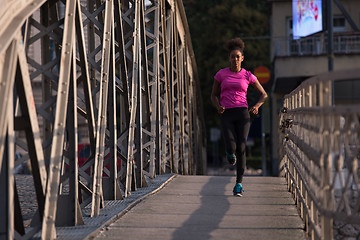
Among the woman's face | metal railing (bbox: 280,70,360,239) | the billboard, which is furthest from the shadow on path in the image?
the billboard

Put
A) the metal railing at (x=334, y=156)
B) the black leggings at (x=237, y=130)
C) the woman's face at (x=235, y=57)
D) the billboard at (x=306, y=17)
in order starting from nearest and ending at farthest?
1. the metal railing at (x=334, y=156)
2. the woman's face at (x=235, y=57)
3. the black leggings at (x=237, y=130)
4. the billboard at (x=306, y=17)

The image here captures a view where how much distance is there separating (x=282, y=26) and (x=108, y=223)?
3144cm

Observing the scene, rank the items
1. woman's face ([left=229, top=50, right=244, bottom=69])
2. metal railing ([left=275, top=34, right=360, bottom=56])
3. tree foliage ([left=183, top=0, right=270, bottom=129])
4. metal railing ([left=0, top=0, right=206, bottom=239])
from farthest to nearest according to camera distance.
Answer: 1. tree foliage ([left=183, top=0, right=270, bottom=129])
2. metal railing ([left=275, top=34, right=360, bottom=56])
3. woman's face ([left=229, top=50, right=244, bottom=69])
4. metal railing ([left=0, top=0, right=206, bottom=239])

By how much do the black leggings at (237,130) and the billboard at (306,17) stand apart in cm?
2408

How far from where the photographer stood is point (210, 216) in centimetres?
705

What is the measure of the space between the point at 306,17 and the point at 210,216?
2661 cm

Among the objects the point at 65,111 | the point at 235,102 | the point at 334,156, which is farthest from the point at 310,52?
the point at 334,156

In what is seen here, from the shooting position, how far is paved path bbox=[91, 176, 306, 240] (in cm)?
609

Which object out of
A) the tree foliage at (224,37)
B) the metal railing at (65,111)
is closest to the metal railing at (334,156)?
the metal railing at (65,111)

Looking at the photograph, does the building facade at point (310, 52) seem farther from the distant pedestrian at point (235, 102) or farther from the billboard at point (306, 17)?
the distant pedestrian at point (235, 102)

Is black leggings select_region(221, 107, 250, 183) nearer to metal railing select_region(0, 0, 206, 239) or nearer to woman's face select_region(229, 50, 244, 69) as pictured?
woman's face select_region(229, 50, 244, 69)

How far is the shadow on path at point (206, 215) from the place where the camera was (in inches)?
240

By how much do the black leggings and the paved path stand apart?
0.42 m

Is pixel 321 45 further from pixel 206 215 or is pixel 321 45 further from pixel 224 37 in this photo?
pixel 206 215
